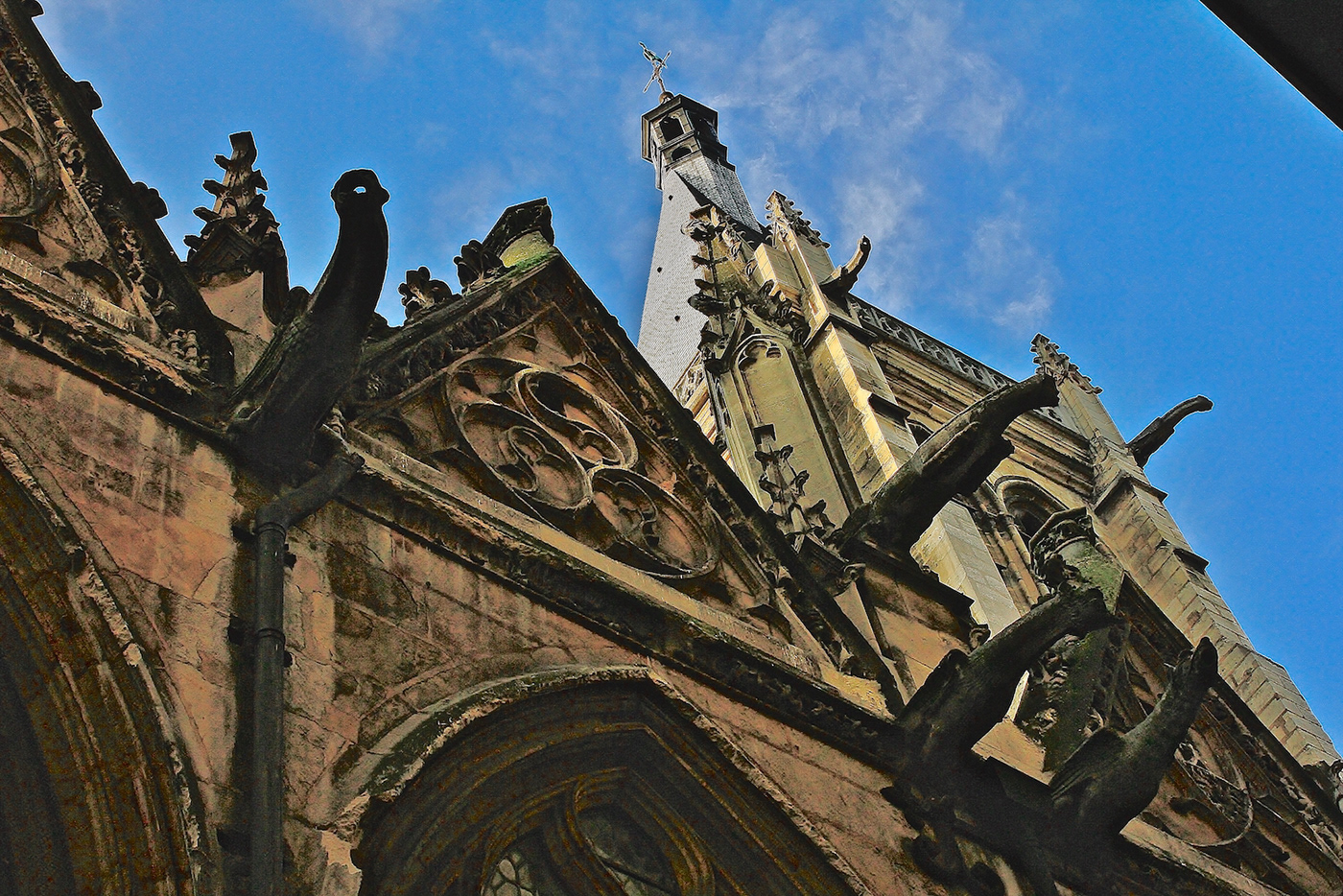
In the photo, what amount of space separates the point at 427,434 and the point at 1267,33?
5002 mm

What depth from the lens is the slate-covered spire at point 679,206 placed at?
27.2 meters

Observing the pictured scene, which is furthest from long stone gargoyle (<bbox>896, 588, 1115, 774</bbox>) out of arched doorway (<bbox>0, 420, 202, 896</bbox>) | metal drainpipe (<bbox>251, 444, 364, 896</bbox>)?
arched doorway (<bbox>0, 420, 202, 896</bbox>)

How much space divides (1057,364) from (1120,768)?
17.5m

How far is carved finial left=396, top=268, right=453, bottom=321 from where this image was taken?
27.5ft

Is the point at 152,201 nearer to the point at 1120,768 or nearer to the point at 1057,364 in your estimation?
the point at 1120,768

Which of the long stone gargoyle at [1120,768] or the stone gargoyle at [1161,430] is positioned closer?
the long stone gargoyle at [1120,768]

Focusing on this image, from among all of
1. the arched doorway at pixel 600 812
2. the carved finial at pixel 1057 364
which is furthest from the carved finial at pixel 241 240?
the carved finial at pixel 1057 364

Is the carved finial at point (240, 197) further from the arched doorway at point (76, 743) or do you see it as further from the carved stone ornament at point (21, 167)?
the arched doorway at point (76, 743)

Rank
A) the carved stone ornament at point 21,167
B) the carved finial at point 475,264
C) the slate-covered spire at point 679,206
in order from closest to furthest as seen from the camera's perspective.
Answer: the carved stone ornament at point 21,167, the carved finial at point 475,264, the slate-covered spire at point 679,206

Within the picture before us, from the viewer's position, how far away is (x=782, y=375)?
42.9 ft

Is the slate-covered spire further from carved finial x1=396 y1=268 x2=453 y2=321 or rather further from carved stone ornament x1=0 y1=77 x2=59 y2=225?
carved stone ornament x1=0 y1=77 x2=59 y2=225

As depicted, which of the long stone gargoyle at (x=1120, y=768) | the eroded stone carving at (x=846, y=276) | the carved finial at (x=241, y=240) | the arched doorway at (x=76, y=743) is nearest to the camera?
the arched doorway at (x=76, y=743)

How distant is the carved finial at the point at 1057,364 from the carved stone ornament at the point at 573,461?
16807 mm

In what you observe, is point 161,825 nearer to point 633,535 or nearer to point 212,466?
point 212,466
